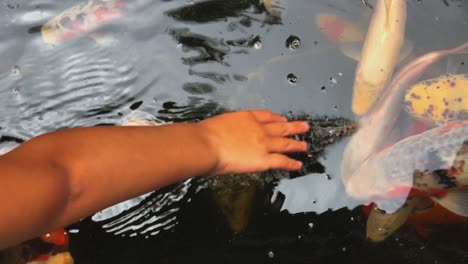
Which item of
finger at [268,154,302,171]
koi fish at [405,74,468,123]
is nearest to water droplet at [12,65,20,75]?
finger at [268,154,302,171]

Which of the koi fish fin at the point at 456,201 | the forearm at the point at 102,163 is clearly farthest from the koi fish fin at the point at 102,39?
the koi fish fin at the point at 456,201

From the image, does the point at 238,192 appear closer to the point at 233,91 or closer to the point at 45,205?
the point at 233,91

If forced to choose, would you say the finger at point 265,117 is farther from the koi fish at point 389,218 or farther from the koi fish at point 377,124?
the koi fish at point 389,218

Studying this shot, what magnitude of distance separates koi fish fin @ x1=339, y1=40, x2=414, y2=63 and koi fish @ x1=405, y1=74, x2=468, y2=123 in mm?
96

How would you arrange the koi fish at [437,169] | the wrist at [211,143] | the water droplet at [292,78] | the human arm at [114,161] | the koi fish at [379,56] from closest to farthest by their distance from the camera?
the human arm at [114,161], the wrist at [211,143], the koi fish at [437,169], the koi fish at [379,56], the water droplet at [292,78]

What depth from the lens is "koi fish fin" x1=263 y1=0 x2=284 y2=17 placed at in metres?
1.41

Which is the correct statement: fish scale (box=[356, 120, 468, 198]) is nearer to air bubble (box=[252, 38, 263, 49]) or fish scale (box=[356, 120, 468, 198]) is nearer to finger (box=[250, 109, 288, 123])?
finger (box=[250, 109, 288, 123])

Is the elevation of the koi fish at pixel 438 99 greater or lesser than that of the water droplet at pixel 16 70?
lesser

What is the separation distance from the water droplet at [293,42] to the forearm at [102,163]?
1.45 ft

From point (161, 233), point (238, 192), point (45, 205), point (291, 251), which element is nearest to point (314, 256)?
point (291, 251)

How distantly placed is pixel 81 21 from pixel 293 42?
20.7 inches

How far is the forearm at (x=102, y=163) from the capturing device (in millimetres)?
821

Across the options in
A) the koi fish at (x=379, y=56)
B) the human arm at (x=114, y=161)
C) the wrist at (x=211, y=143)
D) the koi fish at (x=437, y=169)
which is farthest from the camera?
the koi fish at (x=379, y=56)

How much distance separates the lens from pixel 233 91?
135 cm
